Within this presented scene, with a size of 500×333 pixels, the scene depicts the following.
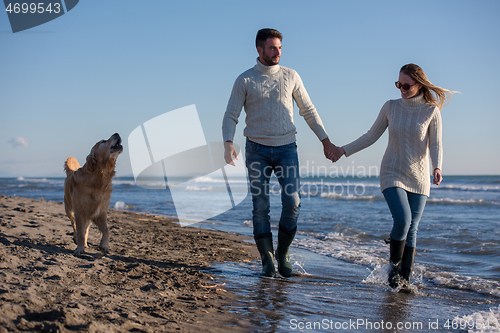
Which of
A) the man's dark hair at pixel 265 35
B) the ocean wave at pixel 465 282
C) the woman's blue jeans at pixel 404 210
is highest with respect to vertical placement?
the man's dark hair at pixel 265 35

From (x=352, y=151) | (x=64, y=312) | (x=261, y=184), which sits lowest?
(x=64, y=312)

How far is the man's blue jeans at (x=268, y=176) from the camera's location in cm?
363

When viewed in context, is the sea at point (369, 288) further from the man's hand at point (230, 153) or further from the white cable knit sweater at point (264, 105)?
the white cable knit sweater at point (264, 105)

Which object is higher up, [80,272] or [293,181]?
[293,181]

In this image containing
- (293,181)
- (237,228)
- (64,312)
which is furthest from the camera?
(237,228)

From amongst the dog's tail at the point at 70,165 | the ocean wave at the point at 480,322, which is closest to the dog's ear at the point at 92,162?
the dog's tail at the point at 70,165

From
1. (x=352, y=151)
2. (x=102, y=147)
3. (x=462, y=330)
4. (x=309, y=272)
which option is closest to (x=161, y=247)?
(x=102, y=147)

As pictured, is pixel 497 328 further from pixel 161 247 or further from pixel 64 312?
pixel 161 247

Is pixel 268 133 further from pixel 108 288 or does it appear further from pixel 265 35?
pixel 108 288

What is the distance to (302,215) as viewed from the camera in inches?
416

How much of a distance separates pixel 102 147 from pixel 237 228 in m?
4.39

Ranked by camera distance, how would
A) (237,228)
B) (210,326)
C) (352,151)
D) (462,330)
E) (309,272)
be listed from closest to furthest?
(210,326) → (462,330) → (352,151) → (309,272) → (237,228)

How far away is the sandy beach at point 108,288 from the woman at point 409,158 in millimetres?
1604

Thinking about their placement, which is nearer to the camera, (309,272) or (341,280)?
(341,280)
